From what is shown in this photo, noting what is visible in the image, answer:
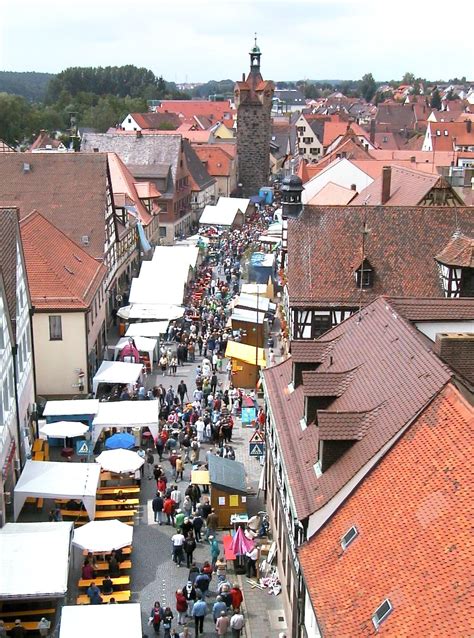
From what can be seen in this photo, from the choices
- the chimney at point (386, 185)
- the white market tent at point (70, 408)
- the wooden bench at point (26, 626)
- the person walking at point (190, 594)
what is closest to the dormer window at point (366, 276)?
the white market tent at point (70, 408)

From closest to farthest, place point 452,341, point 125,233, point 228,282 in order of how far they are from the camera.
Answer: point 452,341
point 125,233
point 228,282

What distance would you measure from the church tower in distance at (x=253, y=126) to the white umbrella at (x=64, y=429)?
223 ft

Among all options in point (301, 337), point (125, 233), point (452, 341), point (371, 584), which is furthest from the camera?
point (125, 233)

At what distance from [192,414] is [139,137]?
142ft

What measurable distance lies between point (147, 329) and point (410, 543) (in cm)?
2721

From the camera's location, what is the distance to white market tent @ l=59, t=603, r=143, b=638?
17.4 metres

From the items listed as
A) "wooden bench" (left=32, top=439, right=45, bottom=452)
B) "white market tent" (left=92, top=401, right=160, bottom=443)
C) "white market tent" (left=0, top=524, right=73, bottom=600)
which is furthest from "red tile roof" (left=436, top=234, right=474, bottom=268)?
"white market tent" (left=0, top=524, right=73, bottom=600)

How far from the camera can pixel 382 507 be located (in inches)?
561

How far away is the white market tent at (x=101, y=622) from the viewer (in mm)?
17391

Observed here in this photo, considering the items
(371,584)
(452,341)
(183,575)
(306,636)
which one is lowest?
(183,575)

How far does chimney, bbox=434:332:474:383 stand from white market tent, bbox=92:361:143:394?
53.2 ft

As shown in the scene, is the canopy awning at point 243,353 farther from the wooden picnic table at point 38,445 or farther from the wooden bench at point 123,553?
the wooden bench at point 123,553

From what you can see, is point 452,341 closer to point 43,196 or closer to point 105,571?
point 105,571

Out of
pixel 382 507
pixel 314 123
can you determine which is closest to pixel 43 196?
pixel 382 507
